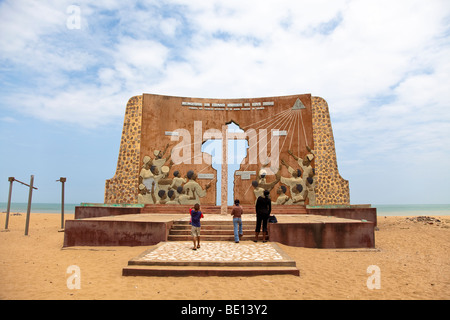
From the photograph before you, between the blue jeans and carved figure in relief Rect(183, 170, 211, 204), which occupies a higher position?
carved figure in relief Rect(183, 170, 211, 204)

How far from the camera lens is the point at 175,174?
56.4ft

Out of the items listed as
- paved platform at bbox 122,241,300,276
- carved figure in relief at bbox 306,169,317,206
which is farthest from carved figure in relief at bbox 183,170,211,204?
paved platform at bbox 122,241,300,276

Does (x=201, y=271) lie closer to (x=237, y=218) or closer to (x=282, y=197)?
(x=237, y=218)

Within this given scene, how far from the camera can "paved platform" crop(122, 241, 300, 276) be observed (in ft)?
19.7

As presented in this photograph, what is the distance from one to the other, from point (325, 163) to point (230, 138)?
5714mm

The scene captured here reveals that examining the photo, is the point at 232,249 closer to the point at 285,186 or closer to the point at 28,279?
the point at 28,279

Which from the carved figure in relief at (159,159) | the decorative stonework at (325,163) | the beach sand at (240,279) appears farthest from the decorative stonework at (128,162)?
the decorative stonework at (325,163)

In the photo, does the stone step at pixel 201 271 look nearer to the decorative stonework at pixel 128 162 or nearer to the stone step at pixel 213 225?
the stone step at pixel 213 225

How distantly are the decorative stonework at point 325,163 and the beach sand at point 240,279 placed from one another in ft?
26.2

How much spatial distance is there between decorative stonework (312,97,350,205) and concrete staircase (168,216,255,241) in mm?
7946

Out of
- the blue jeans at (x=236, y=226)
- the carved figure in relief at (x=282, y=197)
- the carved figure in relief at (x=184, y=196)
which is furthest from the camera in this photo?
the carved figure in relief at (x=184, y=196)

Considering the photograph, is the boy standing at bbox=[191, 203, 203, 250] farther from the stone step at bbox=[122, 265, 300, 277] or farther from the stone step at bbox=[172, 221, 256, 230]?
the stone step at bbox=[172, 221, 256, 230]

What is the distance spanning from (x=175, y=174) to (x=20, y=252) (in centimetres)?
923

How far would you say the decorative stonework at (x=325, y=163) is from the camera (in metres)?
16.8
